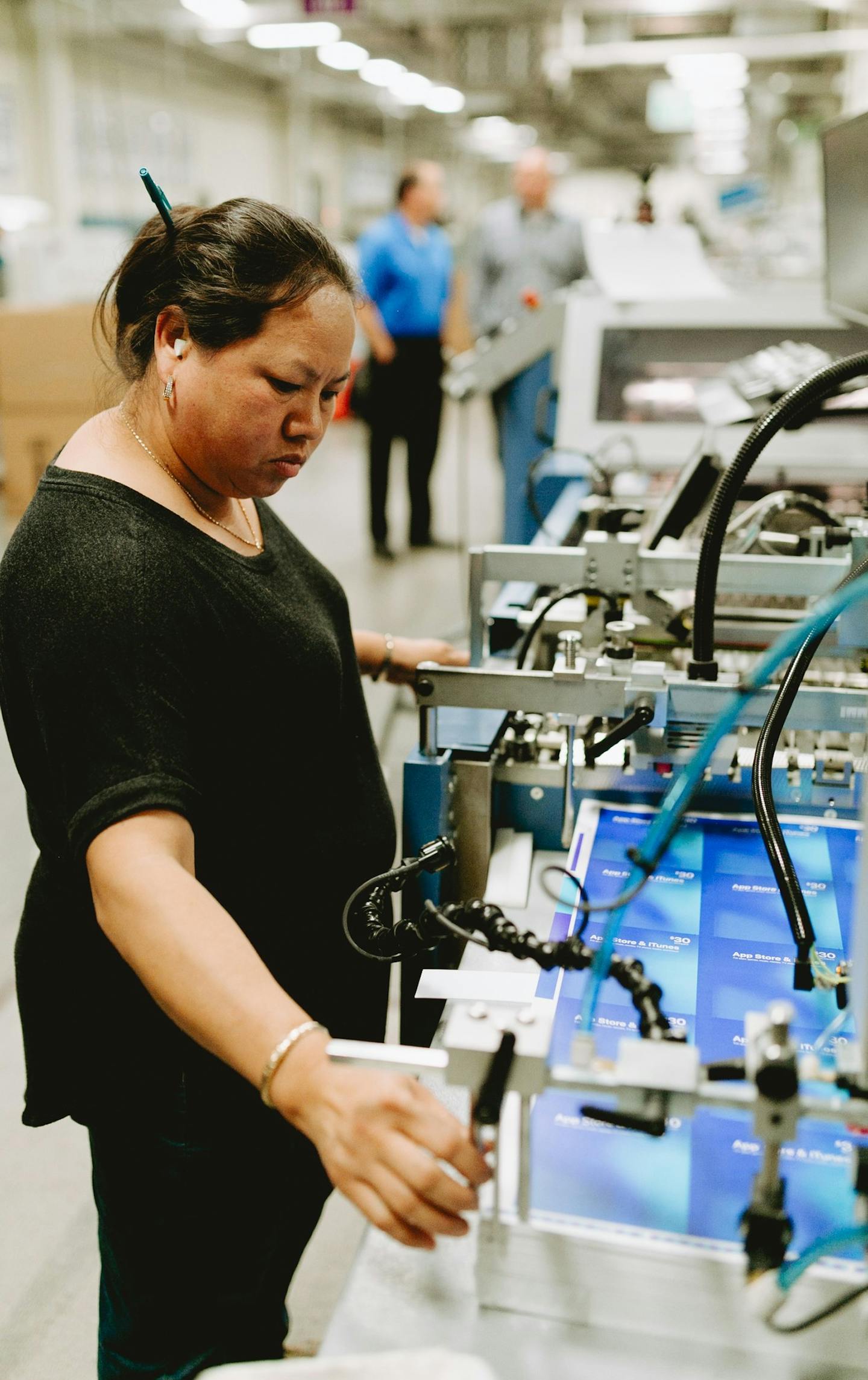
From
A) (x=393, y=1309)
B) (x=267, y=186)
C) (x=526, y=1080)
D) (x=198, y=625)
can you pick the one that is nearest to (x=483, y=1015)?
(x=526, y=1080)

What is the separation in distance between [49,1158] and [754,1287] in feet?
4.73

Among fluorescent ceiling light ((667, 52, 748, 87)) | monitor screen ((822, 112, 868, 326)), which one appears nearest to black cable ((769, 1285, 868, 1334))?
monitor screen ((822, 112, 868, 326))

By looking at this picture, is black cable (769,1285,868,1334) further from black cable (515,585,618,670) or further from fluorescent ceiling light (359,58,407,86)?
fluorescent ceiling light (359,58,407,86)

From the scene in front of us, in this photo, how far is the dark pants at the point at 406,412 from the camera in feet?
16.3

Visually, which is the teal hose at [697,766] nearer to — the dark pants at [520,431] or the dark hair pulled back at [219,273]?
the dark hair pulled back at [219,273]

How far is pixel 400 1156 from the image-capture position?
578 millimetres

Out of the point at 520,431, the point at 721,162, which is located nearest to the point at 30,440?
the point at 520,431

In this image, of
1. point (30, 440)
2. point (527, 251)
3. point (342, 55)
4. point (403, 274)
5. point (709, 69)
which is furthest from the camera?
point (342, 55)

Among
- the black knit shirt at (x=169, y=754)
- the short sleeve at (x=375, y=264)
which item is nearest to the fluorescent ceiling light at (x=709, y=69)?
the short sleeve at (x=375, y=264)

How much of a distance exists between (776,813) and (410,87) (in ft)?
34.3

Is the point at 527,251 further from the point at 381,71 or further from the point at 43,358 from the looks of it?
the point at 381,71

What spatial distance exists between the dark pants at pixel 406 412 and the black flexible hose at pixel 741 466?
4.04 meters

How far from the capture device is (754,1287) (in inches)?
22.4

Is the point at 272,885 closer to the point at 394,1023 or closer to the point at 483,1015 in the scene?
the point at 483,1015
